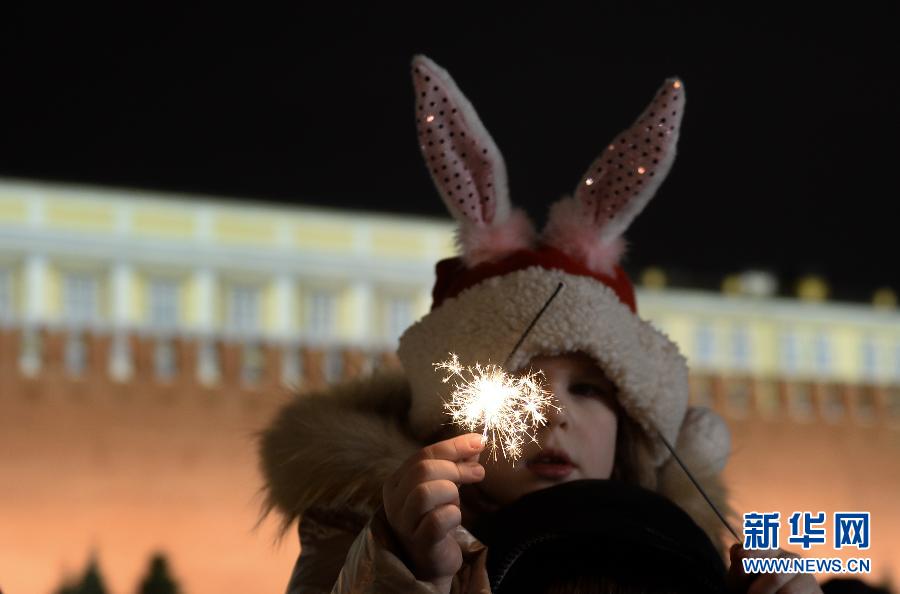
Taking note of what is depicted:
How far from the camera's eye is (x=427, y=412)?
71.1 inches

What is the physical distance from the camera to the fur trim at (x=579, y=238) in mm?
1834

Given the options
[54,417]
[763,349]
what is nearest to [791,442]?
[54,417]

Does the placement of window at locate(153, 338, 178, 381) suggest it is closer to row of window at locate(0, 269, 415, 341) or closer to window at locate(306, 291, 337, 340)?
row of window at locate(0, 269, 415, 341)

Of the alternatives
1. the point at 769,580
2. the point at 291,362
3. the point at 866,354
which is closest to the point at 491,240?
the point at 769,580

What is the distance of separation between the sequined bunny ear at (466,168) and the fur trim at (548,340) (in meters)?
0.07

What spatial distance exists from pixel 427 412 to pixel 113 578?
8.63 m

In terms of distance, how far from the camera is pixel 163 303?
58.0 feet

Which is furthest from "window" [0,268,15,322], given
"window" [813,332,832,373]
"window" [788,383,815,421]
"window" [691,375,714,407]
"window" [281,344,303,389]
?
"window" [813,332,832,373]

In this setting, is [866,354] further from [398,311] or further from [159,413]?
[159,413]

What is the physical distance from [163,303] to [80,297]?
936mm

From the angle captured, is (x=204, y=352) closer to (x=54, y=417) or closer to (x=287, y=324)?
(x=54, y=417)

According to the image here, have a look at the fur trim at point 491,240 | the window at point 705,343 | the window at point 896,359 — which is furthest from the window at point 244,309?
the fur trim at point 491,240

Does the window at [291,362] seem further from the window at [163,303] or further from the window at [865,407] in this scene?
the window at [163,303]

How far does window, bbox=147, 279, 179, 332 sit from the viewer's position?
17.5m
